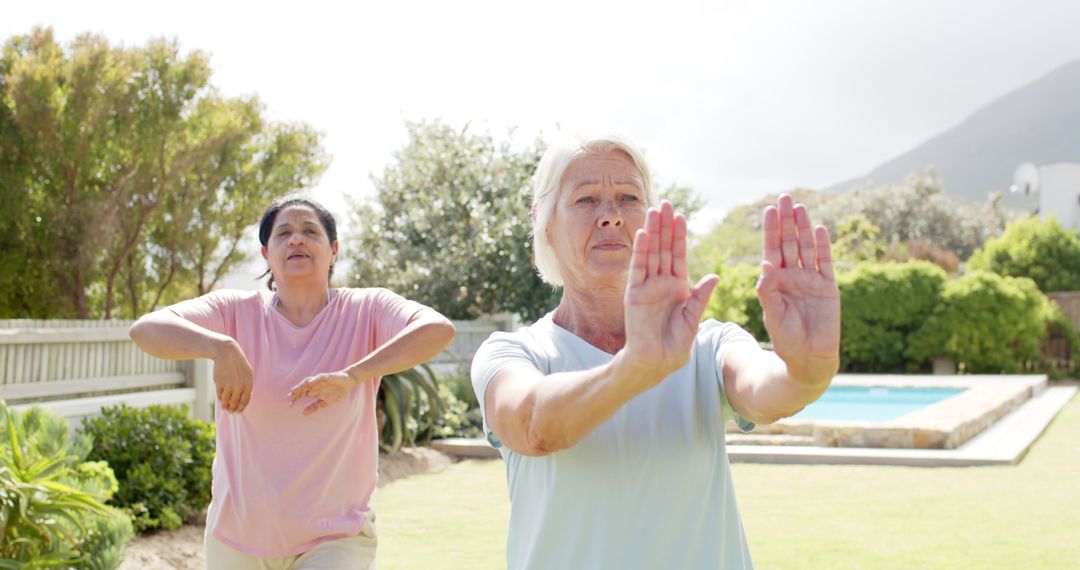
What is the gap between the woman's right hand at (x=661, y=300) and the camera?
1394mm

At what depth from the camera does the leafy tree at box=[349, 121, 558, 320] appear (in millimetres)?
15930

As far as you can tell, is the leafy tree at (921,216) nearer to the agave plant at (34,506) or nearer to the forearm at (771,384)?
the agave plant at (34,506)

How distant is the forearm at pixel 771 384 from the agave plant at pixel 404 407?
24.6 ft

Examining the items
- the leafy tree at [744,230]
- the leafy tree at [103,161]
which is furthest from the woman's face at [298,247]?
the leafy tree at [744,230]

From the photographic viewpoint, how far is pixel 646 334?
1.39m

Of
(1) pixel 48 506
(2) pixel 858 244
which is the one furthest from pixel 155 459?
(2) pixel 858 244

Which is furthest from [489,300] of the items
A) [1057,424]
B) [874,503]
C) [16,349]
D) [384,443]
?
[16,349]

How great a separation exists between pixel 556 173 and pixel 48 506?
10.6ft

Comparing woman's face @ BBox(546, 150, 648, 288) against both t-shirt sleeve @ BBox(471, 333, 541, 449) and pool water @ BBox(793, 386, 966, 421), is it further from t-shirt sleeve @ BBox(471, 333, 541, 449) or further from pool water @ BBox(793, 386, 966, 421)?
pool water @ BBox(793, 386, 966, 421)

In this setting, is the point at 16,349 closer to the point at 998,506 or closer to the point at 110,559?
the point at 110,559

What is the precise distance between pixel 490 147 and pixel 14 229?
10021 millimetres

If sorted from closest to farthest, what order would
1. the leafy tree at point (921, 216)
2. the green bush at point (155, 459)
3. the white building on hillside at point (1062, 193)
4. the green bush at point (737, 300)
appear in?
the green bush at point (155, 459) < the green bush at point (737, 300) < the white building on hillside at point (1062, 193) < the leafy tree at point (921, 216)

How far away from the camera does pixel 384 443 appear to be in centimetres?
946

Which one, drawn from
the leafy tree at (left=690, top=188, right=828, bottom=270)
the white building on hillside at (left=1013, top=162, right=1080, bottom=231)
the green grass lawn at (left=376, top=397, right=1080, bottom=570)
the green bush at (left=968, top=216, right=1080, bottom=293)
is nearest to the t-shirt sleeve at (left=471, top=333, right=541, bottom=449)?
the green grass lawn at (left=376, top=397, right=1080, bottom=570)
